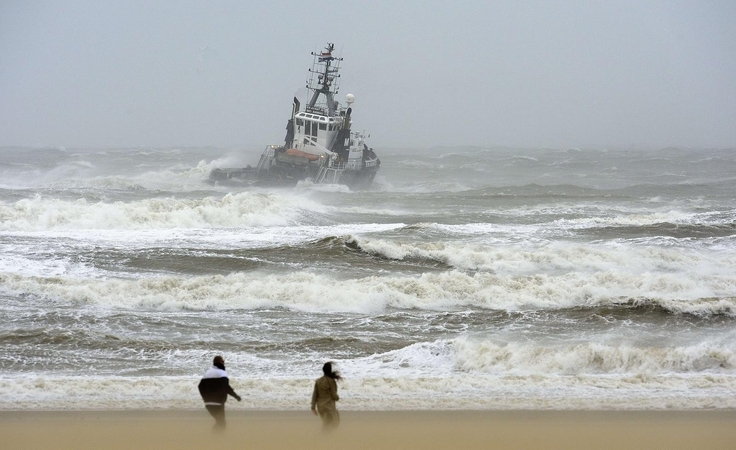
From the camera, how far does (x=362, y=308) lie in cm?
1230

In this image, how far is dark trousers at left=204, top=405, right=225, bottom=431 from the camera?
252 inches

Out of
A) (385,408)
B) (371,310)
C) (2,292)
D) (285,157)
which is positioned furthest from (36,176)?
(385,408)

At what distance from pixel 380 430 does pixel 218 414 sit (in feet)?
4.94

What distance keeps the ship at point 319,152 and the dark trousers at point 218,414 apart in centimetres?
2876

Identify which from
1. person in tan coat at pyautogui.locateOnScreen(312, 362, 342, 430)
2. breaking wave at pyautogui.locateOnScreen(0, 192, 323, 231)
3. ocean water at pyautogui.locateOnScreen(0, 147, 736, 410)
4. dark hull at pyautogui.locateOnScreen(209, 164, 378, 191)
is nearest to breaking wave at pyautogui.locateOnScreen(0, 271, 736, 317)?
ocean water at pyautogui.locateOnScreen(0, 147, 736, 410)

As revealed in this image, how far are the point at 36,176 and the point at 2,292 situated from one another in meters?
37.9

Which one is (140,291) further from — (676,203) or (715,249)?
(676,203)

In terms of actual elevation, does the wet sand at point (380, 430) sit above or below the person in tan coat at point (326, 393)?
below

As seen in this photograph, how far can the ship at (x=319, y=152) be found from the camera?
1388 inches

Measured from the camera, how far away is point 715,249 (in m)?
18.8

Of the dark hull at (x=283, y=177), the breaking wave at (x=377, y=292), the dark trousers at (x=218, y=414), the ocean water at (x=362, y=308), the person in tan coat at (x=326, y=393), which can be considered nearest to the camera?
the person in tan coat at (x=326, y=393)

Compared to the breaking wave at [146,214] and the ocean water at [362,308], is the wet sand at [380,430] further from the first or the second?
the breaking wave at [146,214]

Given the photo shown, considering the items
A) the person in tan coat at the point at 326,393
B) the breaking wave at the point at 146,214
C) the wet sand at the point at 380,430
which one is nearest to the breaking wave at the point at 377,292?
the wet sand at the point at 380,430

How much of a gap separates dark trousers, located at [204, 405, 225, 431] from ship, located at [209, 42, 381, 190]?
28.8 m
